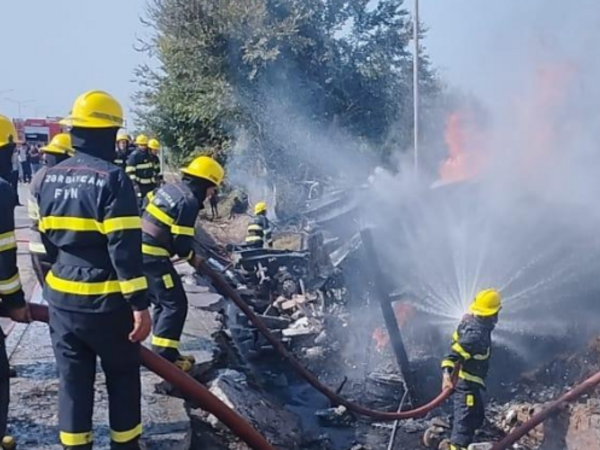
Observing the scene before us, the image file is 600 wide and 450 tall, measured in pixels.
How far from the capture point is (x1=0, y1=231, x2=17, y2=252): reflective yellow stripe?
146 inches

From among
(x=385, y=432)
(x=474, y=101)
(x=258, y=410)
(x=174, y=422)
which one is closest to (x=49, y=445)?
(x=174, y=422)

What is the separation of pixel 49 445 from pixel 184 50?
56.9 feet

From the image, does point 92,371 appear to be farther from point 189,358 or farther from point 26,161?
point 26,161

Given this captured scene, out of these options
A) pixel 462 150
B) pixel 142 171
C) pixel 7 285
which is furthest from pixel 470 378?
pixel 462 150

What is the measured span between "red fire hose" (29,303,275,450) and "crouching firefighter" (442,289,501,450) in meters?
2.34

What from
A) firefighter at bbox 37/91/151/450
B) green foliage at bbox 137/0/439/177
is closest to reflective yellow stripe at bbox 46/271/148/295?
firefighter at bbox 37/91/151/450

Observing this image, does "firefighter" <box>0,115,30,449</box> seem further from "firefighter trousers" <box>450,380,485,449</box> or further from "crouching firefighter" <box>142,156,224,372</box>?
"firefighter trousers" <box>450,380,485,449</box>

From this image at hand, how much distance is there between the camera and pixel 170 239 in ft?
17.2

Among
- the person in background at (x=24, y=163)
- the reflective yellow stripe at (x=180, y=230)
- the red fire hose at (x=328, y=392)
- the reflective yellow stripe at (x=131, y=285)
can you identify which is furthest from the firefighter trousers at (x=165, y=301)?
the person in background at (x=24, y=163)

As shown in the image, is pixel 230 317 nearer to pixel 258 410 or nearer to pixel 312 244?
pixel 312 244

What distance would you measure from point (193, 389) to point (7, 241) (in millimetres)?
1282

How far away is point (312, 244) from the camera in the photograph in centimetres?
1055

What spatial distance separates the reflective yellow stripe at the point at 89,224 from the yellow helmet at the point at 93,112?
0.47 metres

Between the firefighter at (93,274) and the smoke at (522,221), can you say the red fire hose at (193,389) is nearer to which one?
the firefighter at (93,274)
